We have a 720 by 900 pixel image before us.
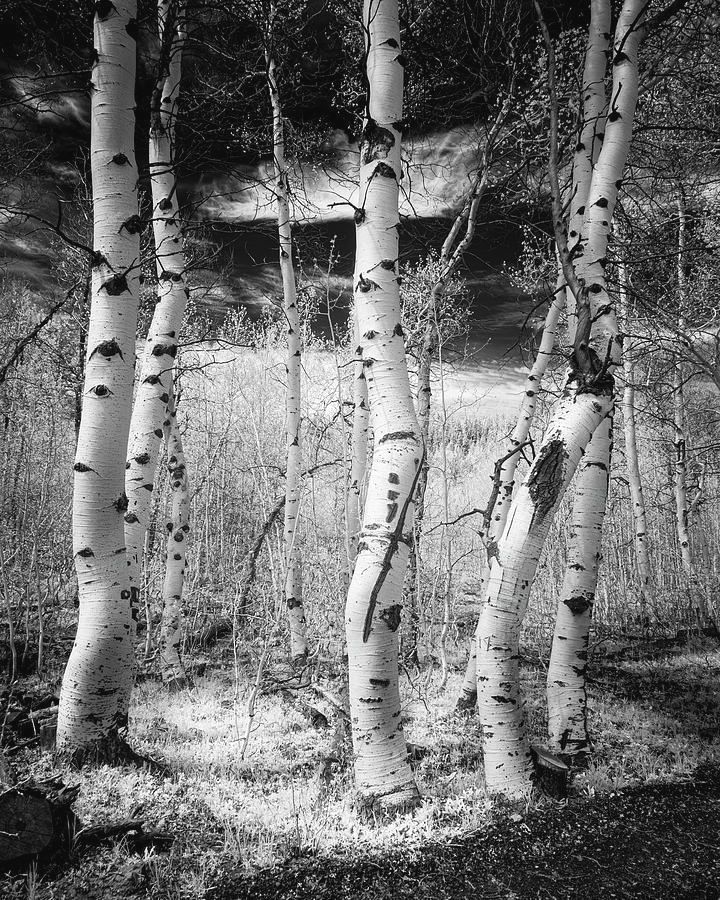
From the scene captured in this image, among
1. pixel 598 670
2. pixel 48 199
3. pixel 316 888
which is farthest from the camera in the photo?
pixel 48 199

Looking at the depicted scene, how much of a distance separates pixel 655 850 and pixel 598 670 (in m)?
5.85

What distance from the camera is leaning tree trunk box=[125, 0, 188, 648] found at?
4703mm

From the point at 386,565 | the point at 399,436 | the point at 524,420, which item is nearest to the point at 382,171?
the point at 399,436

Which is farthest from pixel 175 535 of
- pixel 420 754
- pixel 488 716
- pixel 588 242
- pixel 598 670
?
pixel 598 670

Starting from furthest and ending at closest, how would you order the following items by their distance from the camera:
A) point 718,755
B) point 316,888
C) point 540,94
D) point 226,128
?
point 226,128, point 540,94, point 718,755, point 316,888

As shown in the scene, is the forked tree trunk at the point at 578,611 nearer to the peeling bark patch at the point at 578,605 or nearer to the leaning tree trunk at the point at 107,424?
the peeling bark patch at the point at 578,605

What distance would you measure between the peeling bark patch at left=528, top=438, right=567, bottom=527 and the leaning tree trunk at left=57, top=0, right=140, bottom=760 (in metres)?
2.98

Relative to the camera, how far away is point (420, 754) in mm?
4469

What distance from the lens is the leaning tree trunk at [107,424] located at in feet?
11.3

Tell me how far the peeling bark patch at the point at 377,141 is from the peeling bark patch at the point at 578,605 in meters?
3.73

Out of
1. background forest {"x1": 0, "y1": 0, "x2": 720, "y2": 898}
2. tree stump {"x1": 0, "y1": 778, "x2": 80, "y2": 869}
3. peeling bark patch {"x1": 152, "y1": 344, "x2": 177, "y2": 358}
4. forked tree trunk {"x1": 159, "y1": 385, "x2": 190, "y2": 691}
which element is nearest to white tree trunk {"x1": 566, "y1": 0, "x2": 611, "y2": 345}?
background forest {"x1": 0, "y1": 0, "x2": 720, "y2": 898}

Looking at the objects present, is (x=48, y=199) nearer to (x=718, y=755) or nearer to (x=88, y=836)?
(x=88, y=836)

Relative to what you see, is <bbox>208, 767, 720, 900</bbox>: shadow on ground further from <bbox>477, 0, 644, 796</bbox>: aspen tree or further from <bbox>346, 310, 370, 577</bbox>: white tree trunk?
<bbox>346, 310, 370, 577</bbox>: white tree trunk

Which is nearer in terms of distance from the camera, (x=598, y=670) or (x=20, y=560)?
(x=598, y=670)
